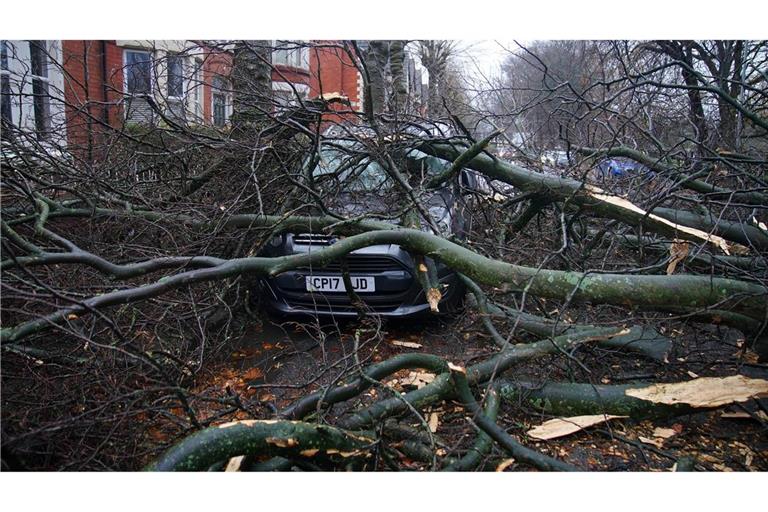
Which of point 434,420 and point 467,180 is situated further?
point 467,180

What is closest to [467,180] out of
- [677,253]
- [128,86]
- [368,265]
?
[368,265]

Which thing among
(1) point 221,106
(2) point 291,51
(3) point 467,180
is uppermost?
(2) point 291,51

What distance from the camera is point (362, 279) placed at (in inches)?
161

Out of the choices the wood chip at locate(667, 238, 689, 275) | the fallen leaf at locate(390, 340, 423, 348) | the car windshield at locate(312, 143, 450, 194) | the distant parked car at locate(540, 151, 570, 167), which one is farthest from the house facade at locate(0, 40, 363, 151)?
the wood chip at locate(667, 238, 689, 275)

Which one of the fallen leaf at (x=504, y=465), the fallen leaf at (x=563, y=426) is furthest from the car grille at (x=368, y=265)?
the fallen leaf at (x=504, y=465)

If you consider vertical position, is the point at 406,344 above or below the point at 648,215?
below

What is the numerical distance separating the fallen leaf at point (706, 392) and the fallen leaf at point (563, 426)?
24 cm

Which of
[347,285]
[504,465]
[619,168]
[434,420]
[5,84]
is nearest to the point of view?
[504,465]

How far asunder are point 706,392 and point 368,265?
95.7 inches

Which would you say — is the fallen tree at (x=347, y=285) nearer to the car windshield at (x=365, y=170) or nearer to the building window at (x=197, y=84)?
the car windshield at (x=365, y=170)

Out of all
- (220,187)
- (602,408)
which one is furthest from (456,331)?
(220,187)

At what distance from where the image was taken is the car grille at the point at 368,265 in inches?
160

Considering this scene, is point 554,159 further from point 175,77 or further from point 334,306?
point 175,77

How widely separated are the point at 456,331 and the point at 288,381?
1.34 meters
